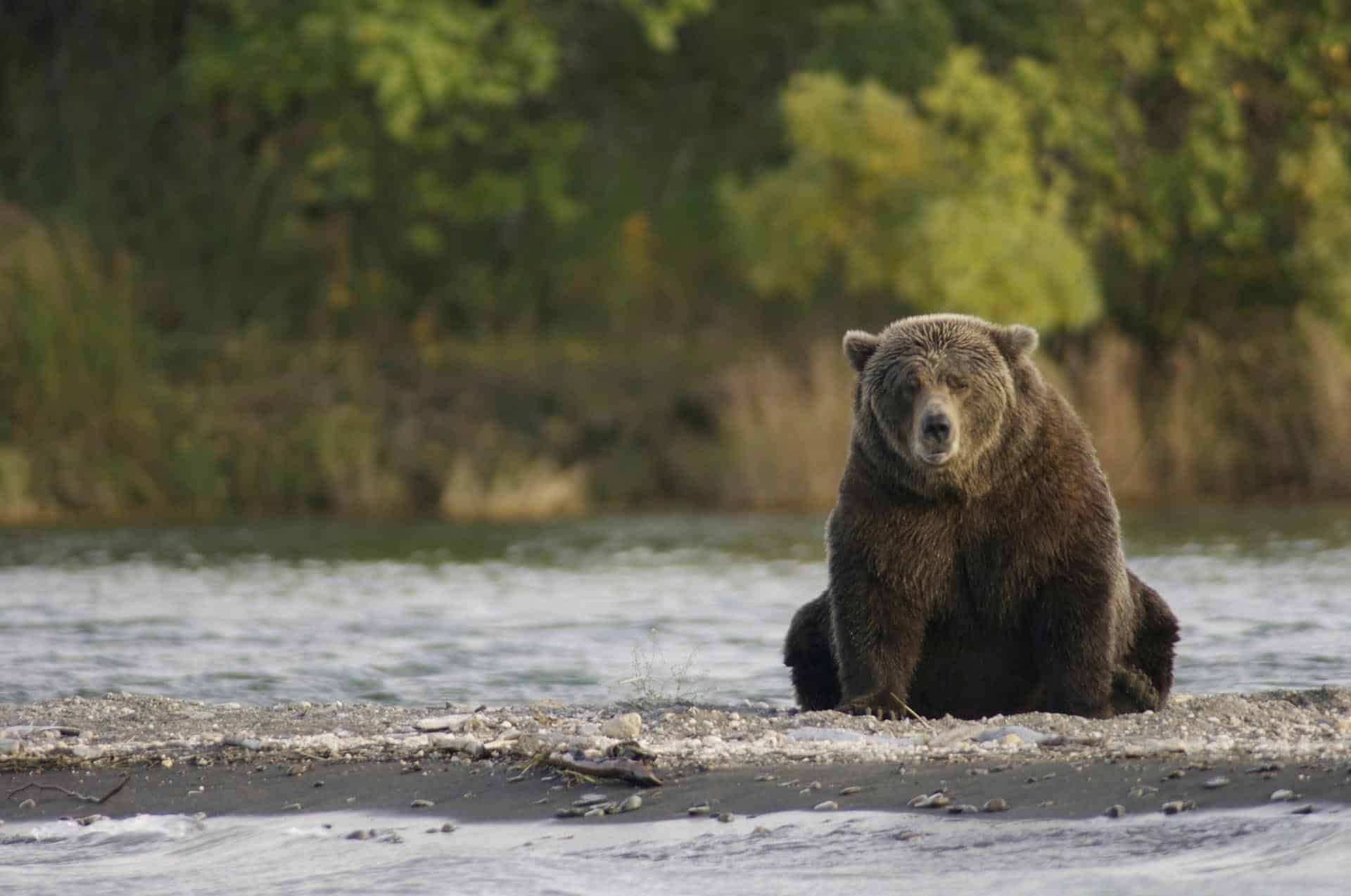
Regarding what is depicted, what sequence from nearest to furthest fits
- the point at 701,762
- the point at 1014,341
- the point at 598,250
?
the point at 701,762 → the point at 1014,341 → the point at 598,250

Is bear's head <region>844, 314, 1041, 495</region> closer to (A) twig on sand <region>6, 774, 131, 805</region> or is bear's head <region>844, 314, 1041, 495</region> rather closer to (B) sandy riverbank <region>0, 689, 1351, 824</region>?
(B) sandy riverbank <region>0, 689, 1351, 824</region>

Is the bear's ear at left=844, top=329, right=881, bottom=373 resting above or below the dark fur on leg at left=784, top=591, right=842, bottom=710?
above

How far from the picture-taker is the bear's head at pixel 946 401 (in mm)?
7195

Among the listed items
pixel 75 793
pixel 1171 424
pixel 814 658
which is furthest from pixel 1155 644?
pixel 1171 424

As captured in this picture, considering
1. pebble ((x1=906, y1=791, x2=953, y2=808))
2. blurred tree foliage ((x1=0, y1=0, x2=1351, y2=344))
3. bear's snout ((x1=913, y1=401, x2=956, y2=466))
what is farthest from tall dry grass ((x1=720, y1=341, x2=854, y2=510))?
pebble ((x1=906, y1=791, x2=953, y2=808))

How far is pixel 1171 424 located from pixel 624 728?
18.3 meters

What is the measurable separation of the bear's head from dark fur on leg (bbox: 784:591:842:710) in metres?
0.89

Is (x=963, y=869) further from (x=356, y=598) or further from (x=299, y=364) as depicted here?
(x=299, y=364)

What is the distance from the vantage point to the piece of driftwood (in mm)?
6414

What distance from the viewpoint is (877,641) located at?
24.2 ft

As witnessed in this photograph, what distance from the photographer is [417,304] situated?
34.4m

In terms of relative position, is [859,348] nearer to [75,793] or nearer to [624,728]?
[624,728]

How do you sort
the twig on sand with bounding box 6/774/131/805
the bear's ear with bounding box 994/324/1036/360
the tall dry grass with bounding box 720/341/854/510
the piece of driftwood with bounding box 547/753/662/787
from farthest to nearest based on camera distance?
the tall dry grass with bounding box 720/341/854/510 → the bear's ear with bounding box 994/324/1036/360 → the twig on sand with bounding box 6/774/131/805 → the piece of driftwood with bounding box 547/753/662/787

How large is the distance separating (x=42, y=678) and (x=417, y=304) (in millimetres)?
24607
